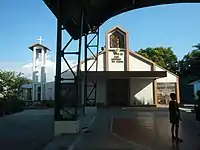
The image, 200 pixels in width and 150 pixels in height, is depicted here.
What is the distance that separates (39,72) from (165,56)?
3258 centimetres

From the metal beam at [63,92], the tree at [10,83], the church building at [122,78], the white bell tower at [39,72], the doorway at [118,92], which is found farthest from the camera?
the white bell tower at [39,72]

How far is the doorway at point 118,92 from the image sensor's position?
4319 cm

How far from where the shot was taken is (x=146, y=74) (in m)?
40.0

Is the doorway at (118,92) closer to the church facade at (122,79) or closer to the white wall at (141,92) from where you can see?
the church facade at (122,79)

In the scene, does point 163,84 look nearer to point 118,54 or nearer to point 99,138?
point 118,54

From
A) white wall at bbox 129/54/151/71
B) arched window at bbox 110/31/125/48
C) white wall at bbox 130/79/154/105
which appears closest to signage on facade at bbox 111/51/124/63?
arched window at bbox 110/31/125/48

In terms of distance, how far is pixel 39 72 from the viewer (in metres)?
46.0

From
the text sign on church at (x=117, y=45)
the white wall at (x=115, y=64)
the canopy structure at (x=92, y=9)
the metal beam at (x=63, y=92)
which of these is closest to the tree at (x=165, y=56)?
the text sign on church at (x=117, y=45)

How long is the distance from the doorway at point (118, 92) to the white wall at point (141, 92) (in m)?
0.67

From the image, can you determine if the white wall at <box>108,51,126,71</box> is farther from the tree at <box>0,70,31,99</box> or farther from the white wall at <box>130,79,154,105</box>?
the tree at <box>0,70,31,99</box>

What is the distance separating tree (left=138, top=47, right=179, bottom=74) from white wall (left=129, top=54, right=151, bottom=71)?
23.9 m

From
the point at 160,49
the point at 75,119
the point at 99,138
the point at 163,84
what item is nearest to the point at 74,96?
the point at 75,119

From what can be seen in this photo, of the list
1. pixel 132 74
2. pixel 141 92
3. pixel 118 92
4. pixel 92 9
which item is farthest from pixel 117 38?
pixel 92 9

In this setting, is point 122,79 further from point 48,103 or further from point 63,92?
point 63,92
